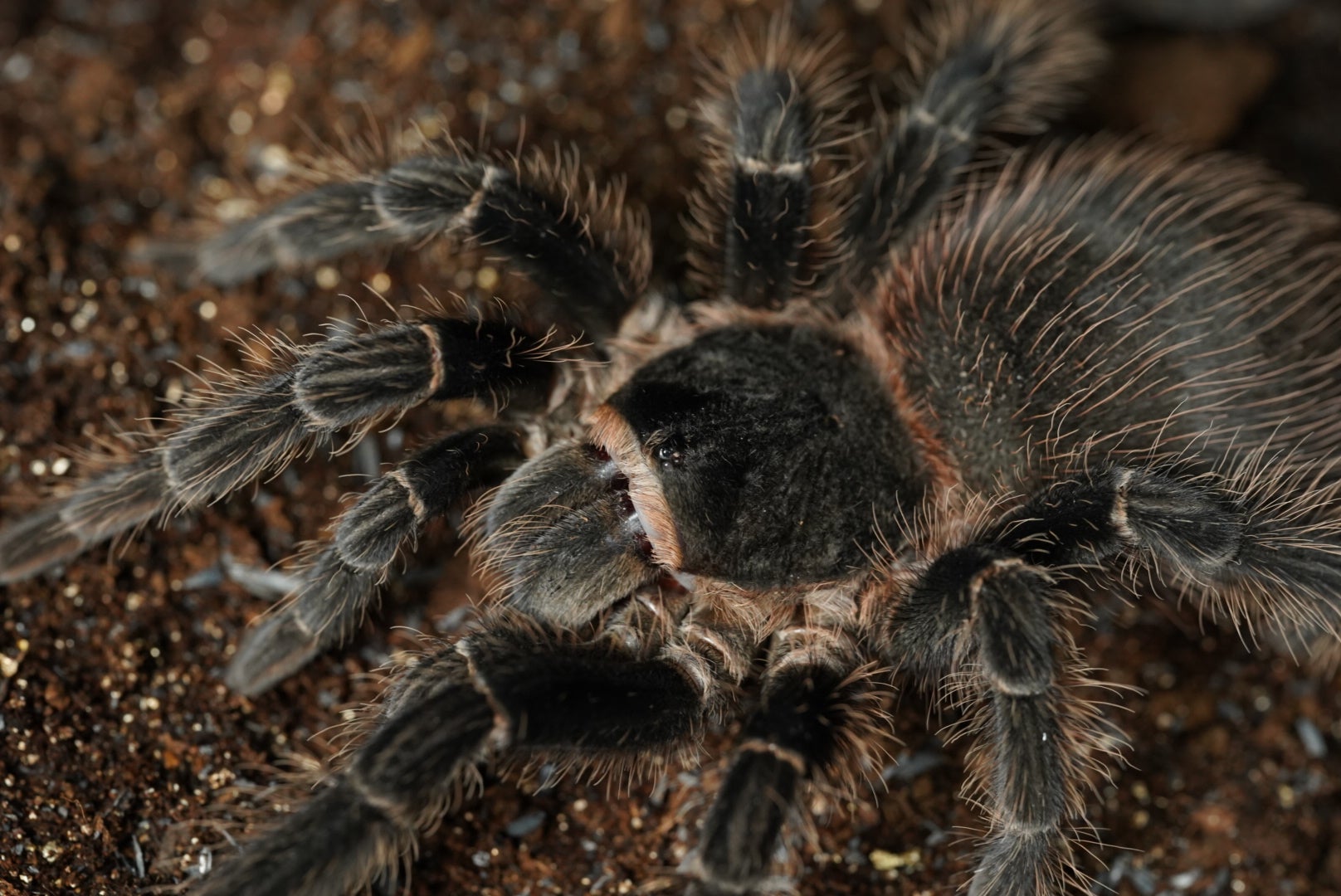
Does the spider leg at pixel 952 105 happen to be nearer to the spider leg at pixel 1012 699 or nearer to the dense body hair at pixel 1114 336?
the dense body hair at pixel 1114 336

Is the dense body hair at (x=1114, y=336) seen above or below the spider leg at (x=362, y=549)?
above

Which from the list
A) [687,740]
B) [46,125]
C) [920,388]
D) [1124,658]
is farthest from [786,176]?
[46,125]

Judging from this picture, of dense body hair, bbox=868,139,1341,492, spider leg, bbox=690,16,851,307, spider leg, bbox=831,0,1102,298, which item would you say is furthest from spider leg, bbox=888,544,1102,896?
spider leg, bbox=831,0,1102,298

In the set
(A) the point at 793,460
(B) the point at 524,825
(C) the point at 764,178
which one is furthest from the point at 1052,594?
(B) the point at 524,825

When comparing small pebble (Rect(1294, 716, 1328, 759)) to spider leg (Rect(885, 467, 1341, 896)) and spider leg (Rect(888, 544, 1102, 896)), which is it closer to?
spider leg (Rect(885, 467, 1341, 896))

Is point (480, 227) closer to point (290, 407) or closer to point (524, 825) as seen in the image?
point (290, 407)

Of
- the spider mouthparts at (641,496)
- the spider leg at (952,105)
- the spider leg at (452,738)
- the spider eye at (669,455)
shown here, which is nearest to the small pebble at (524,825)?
the spider leg at (452,738)

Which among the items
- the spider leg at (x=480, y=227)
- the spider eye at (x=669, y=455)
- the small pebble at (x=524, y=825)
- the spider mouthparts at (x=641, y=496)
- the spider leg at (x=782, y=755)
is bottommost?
the small pebble at (x=524, y=825)
